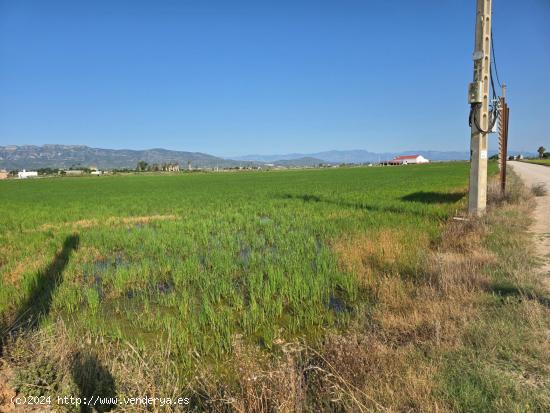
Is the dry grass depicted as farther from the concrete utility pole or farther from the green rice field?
the concrete utility pole

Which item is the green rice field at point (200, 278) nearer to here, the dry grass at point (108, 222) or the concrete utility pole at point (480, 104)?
the dry grass at point (108, 222)

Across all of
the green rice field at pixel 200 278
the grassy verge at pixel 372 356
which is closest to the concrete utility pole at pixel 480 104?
the green rice field at pixel 200 278

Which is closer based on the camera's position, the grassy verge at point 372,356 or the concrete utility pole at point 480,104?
the grassy verge at point 372,356

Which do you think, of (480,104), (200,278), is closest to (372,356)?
(200,278)

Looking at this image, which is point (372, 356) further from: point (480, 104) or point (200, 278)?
point (480, 104)

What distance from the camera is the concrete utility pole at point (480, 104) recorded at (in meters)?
9.65

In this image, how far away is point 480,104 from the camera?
980cm

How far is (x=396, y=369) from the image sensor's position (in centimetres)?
293

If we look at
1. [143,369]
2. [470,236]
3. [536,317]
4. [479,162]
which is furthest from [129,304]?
[479,162]

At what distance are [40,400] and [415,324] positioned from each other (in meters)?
3.51

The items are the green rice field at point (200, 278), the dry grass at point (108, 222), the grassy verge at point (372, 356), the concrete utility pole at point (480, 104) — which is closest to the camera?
the grassy verge at point (372, 356)

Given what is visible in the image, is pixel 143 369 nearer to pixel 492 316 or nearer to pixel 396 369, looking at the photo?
pixel 396 369

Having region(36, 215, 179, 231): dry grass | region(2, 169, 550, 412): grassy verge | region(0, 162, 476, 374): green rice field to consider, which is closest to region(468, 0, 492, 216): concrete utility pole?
region(0, 162, 476, 374): green rice field

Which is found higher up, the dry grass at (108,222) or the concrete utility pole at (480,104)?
the concrete utility pole at (480,104)
